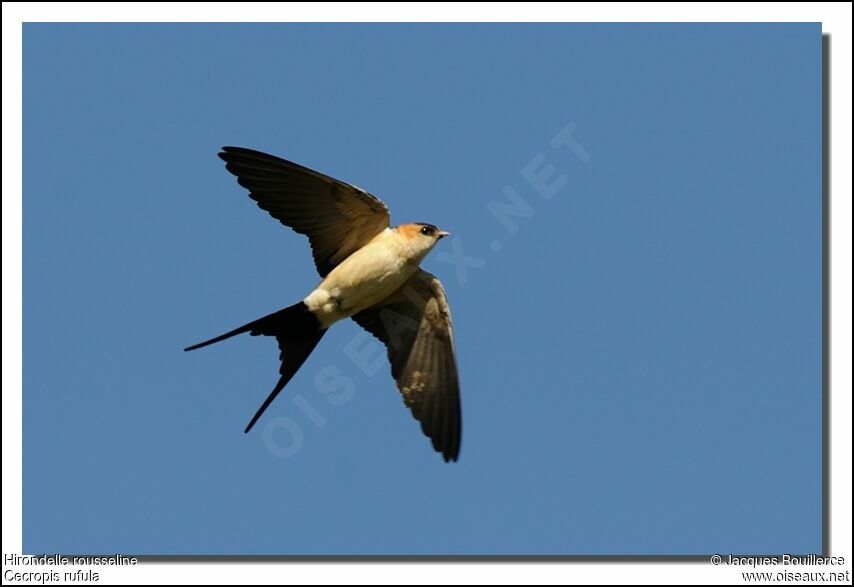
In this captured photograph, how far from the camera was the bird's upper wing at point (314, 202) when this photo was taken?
253 inches

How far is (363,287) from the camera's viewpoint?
6492mm

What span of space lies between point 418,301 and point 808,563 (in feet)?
8.40

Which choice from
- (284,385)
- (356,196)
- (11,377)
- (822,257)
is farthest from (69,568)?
(822,257)

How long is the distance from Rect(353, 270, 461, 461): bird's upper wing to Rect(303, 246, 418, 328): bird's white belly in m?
0.18

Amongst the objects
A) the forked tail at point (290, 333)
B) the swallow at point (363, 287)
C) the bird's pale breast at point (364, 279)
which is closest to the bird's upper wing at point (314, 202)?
the swallow at point (363, 287)

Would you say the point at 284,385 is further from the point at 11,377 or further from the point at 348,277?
the point at 11,377

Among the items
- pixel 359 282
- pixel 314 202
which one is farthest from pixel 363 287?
pixel 314 202

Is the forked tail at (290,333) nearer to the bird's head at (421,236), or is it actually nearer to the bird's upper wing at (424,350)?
the bird's upper wing at (424,350)

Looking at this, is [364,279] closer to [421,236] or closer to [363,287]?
[363,287]

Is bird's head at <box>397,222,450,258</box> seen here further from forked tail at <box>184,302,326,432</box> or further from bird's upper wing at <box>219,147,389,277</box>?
forked tail at <box>184,302,326,432</box>

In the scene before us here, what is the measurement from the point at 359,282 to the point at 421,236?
43 cm

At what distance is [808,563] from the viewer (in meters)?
5.91

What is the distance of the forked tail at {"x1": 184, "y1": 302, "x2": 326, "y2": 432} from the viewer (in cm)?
647

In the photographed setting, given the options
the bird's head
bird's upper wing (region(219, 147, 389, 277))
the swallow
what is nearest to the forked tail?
the swallow
